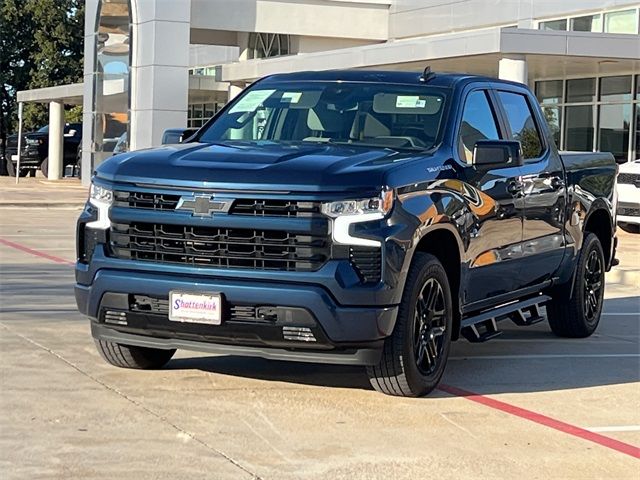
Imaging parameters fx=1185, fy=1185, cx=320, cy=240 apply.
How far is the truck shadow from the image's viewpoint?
7.77 m

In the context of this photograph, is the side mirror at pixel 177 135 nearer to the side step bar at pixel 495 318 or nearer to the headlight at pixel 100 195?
the headlight at pixel 100 195

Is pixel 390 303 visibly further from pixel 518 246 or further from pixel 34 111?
pixel 34 111

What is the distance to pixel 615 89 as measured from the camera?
26.5 m

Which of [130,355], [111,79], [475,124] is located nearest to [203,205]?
[130,355]

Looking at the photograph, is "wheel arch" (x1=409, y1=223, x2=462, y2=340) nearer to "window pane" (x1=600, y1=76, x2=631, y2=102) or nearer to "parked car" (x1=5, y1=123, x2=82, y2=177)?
"window pane" (x1=600, y1=76, x2=631, y2=102)

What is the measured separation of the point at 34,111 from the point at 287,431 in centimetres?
5770

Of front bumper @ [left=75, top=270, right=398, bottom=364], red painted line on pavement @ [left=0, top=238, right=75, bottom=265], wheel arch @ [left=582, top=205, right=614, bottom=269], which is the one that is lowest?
red painted line on pavement @ [left=0, top=238, right=75, bottom=265]

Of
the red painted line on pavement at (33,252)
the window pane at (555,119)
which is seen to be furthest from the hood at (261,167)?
the window pane at (555,119)

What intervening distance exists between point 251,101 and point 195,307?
2.27 meters

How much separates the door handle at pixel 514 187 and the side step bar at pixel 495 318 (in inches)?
33.6

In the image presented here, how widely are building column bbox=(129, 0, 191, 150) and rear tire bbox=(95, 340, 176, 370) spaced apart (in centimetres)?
2335

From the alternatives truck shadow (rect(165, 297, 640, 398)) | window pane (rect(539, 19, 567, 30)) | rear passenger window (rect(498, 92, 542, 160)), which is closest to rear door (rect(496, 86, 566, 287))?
rear passenger window (rect(498, 92, 542, 160))

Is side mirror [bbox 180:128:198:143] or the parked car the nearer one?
side mirror [bbox 180:128:198:143]

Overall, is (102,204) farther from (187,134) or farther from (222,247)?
(187,134)
